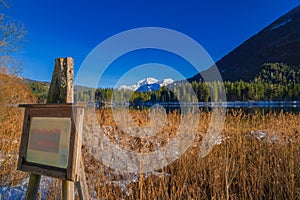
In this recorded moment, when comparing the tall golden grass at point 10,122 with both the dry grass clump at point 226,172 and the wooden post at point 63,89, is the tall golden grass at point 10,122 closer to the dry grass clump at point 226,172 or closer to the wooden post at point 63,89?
the dry grass clump at point 226,172

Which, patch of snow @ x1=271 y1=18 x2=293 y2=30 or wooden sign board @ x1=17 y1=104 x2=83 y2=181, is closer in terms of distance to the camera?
wooden sign board @ x1=17 y1=104 x2=83 y2=181

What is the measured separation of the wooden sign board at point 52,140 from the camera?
4.86ft

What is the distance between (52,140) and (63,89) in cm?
42

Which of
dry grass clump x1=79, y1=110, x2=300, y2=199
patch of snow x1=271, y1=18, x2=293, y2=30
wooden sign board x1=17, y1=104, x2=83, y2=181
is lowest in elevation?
dry grass clump x1=79, y1=110, x2=300, y2=199

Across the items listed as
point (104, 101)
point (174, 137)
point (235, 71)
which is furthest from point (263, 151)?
point (235, 71)

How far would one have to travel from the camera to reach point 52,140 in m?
1.62

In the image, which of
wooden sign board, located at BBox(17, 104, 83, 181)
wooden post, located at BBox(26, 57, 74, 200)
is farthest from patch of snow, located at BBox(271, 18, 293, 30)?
wooden sign board, located at BBox(17, 104, 83, 181)

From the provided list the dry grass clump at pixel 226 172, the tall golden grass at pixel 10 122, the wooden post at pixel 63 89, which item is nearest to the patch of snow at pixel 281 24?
the tall golden grass at pixel 10 122

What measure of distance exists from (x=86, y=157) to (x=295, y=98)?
61209 millimetres

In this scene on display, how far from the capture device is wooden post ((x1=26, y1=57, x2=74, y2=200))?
1.68m

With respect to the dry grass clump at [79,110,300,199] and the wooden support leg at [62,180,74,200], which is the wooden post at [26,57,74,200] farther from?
the dry grass clump at [79,110,300,199]

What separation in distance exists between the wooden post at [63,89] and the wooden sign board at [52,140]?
→ 0.15 meters

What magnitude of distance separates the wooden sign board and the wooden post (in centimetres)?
15

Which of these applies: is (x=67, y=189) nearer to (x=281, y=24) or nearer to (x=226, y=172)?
(x=226, y=172)
